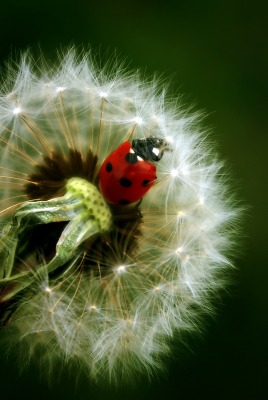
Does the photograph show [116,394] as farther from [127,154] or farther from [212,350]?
[127,154]

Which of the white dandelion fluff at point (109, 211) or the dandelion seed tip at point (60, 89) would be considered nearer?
the white dandelion fluff at point (109, 211)

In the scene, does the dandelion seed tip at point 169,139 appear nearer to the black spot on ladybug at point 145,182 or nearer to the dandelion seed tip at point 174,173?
the dandelion seed tip at point 174,173

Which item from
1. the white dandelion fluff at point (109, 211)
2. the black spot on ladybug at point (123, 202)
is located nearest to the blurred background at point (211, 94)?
the white dandelion fluff at point (109, 211)

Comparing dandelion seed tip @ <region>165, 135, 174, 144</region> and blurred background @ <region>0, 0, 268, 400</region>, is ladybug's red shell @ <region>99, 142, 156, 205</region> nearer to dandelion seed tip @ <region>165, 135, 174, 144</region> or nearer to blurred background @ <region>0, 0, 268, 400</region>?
dandelion seed tip @ <region>165, 135, 174, 144</region>

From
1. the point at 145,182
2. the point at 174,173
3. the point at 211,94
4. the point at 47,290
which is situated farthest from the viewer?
the point at 211,94

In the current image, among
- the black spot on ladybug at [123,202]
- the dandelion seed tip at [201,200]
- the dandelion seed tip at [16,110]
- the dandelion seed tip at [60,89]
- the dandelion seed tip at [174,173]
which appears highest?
the dandelion seed tip at [60,89]

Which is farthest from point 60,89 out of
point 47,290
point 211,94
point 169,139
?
point 211,94

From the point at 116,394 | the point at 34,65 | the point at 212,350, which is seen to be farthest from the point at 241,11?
the point at 116,394

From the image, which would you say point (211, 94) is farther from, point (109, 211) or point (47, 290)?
point (47, 290)

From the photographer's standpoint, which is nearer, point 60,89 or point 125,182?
point 125,182
